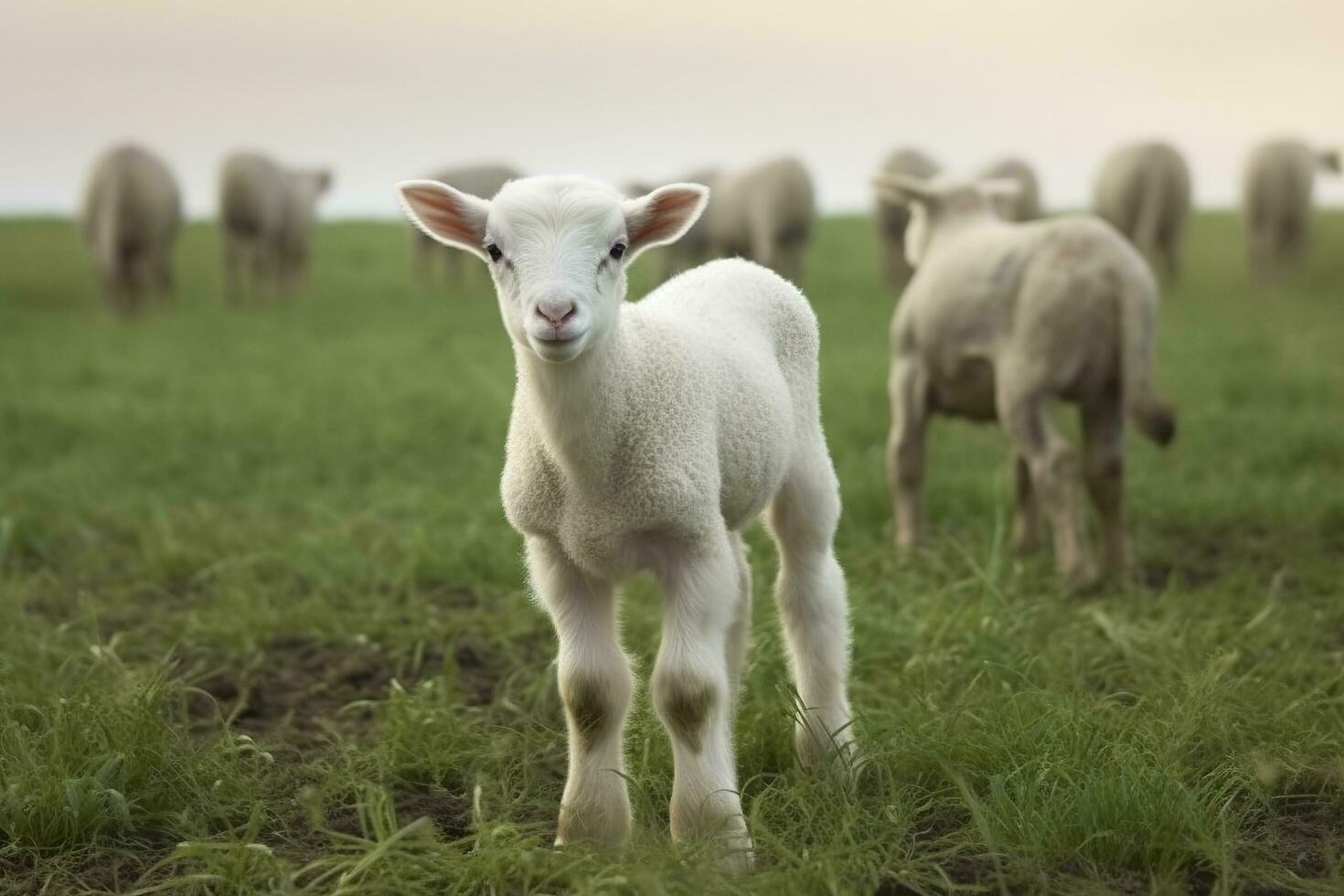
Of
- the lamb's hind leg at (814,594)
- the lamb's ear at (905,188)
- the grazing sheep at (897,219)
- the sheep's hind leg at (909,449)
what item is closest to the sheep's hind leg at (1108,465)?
the sheep's hind leg at (909,449)

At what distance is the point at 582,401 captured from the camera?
11.2ft

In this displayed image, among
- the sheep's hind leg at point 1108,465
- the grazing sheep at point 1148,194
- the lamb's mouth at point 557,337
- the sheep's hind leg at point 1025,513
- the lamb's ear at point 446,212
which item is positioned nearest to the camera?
the lamb's mouth at point 557,337

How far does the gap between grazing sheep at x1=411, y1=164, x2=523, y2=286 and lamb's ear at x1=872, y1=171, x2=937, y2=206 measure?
15.7 meters

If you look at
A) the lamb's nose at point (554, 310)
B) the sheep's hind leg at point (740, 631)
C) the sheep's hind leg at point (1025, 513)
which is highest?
the lamb's nose at point (554, 310)

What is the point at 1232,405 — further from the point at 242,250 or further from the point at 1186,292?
the point at 242,250

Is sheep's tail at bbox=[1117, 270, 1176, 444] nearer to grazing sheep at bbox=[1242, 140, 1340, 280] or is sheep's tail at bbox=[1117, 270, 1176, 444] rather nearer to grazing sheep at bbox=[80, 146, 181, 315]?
grazing sheep at bbox=[1242, 140, 1340, 280]

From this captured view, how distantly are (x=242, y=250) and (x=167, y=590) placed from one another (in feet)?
56.2

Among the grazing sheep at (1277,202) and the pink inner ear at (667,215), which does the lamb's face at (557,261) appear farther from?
the grazing sheep at (1277,202)

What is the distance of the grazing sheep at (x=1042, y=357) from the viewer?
606 centimetres

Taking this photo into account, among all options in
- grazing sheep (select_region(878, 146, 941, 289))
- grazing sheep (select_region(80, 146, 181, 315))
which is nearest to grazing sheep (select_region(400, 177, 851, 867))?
grazing sheep (select_region(878, 146, 941, 289))

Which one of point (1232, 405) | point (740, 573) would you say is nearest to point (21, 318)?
point (1232, 405)

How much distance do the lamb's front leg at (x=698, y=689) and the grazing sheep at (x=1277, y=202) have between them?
17.2 metres

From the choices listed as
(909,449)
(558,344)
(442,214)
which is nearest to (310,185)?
(909,449)

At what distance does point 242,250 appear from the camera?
74.2 feet
